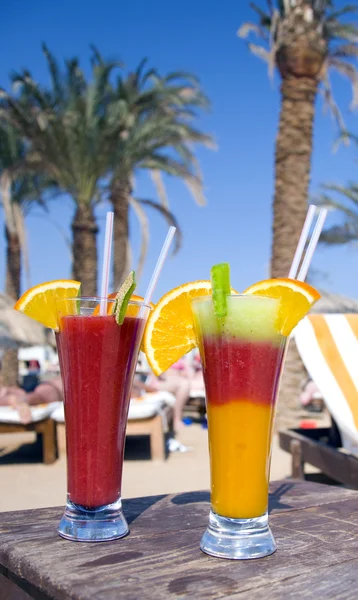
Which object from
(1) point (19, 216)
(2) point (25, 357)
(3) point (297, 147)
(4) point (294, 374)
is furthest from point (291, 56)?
(2) point (25, 357)

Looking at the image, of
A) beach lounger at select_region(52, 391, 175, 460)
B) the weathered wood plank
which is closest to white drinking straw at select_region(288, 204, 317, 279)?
the weathered wood plank

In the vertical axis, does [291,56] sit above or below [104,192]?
above

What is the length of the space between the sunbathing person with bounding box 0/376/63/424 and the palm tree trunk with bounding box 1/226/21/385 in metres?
8.75

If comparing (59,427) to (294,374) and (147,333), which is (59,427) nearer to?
(294,374)

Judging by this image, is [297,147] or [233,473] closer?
[233,473]

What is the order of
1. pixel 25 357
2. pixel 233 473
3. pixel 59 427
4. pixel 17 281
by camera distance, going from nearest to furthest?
pixel 233 473 < pixel 59 427 < pixel 17 281 < pixel 25 357

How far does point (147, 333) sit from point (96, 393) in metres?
0.21

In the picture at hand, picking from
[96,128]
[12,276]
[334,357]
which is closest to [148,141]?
[96,128]

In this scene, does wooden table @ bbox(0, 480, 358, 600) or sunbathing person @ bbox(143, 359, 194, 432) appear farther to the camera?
sunbathing person @ bbox(143, 359, 194, 432)

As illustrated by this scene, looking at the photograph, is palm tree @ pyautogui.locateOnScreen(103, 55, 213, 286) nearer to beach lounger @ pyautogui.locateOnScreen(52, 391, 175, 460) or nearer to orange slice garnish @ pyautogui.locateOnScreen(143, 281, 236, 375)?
beach lounger @ pyautogui.locateOnScreen(52, 391, 175, 460)

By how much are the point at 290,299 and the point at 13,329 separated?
11.4 meters

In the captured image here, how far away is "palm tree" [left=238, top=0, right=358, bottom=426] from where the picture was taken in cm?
888

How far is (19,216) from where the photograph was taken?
579 inches

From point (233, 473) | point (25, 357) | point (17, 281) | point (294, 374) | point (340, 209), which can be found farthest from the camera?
point (25, 357)
